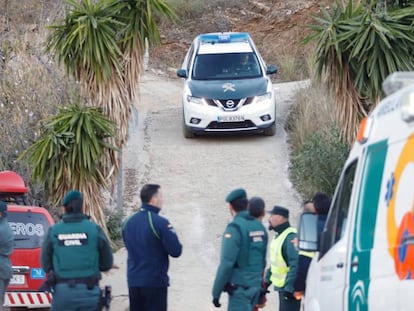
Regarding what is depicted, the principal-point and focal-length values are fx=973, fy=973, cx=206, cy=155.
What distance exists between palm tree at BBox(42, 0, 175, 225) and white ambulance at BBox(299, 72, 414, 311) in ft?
22.9

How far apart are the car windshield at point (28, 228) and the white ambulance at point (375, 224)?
458 cm

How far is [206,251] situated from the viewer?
1412 centimetres

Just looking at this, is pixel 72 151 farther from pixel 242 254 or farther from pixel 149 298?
pixel 242 254

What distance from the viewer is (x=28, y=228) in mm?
11078

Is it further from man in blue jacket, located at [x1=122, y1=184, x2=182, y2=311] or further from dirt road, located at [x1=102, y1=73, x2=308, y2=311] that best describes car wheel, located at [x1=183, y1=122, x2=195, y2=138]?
man in blue jacket, located at [x1=122, y1=184, x2=182, y2=311]

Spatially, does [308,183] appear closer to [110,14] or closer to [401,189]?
[110,14]

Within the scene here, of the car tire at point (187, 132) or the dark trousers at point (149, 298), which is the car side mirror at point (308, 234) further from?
the car tire at point (187, 132)

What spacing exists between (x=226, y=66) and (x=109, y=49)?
20.4ft

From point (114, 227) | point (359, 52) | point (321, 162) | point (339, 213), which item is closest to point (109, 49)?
point (114, 227)

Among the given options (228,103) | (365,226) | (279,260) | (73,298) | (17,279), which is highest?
(228,103)

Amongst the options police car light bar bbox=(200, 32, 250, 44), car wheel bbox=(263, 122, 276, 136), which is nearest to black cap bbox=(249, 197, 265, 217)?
car wheel bbox=(263, 122, 276, 136)

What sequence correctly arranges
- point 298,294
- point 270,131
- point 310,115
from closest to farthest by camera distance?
point 298,294
point 310,115
point 270,131

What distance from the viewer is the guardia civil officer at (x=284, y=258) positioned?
8656mm

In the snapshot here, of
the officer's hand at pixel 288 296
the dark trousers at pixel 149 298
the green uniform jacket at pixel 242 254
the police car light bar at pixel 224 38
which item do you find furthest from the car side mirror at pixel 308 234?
the police car light bar at pixel 224 38
